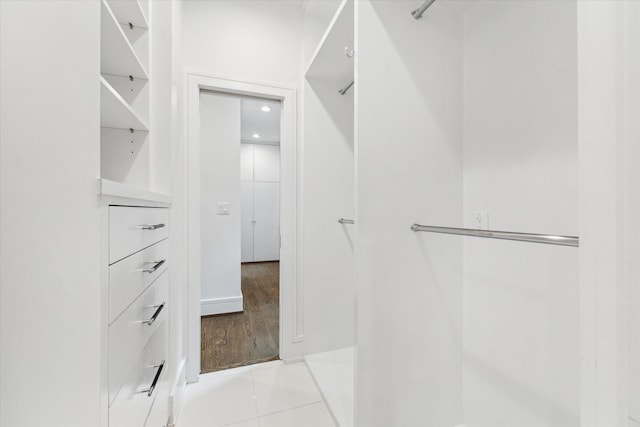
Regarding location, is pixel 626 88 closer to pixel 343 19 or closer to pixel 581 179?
pixel 581 179

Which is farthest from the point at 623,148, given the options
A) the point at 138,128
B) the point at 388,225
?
the point at 138,128

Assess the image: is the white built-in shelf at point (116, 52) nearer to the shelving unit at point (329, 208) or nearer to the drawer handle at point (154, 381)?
the shelving unit at point (329, 208)

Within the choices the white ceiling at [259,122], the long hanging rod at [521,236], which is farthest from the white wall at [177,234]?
the white ceiling at [259,122]

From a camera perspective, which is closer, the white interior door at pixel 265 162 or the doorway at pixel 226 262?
the doorway at pixel 226 262

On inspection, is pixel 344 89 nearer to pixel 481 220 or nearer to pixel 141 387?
pixel 481 220

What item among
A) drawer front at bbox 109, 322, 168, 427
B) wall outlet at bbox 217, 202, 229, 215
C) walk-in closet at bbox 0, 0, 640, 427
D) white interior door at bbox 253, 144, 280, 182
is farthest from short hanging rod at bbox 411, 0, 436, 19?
white interior door at bbox 253, 144, 280, 182

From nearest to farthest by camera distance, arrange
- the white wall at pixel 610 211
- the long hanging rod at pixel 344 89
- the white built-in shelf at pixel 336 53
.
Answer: the white wall at pixel 610 211, the white built-in shelf at pixel 336 53, the long hanging rod at pixel 344 89

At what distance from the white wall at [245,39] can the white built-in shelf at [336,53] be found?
0.82 ft

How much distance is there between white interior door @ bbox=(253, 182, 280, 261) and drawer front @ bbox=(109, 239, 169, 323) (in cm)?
432

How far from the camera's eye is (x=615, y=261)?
29cm

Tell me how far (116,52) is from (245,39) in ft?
3.55

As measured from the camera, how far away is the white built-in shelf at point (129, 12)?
40.3 inches

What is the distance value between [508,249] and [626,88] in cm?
99

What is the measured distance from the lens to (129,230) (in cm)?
75
